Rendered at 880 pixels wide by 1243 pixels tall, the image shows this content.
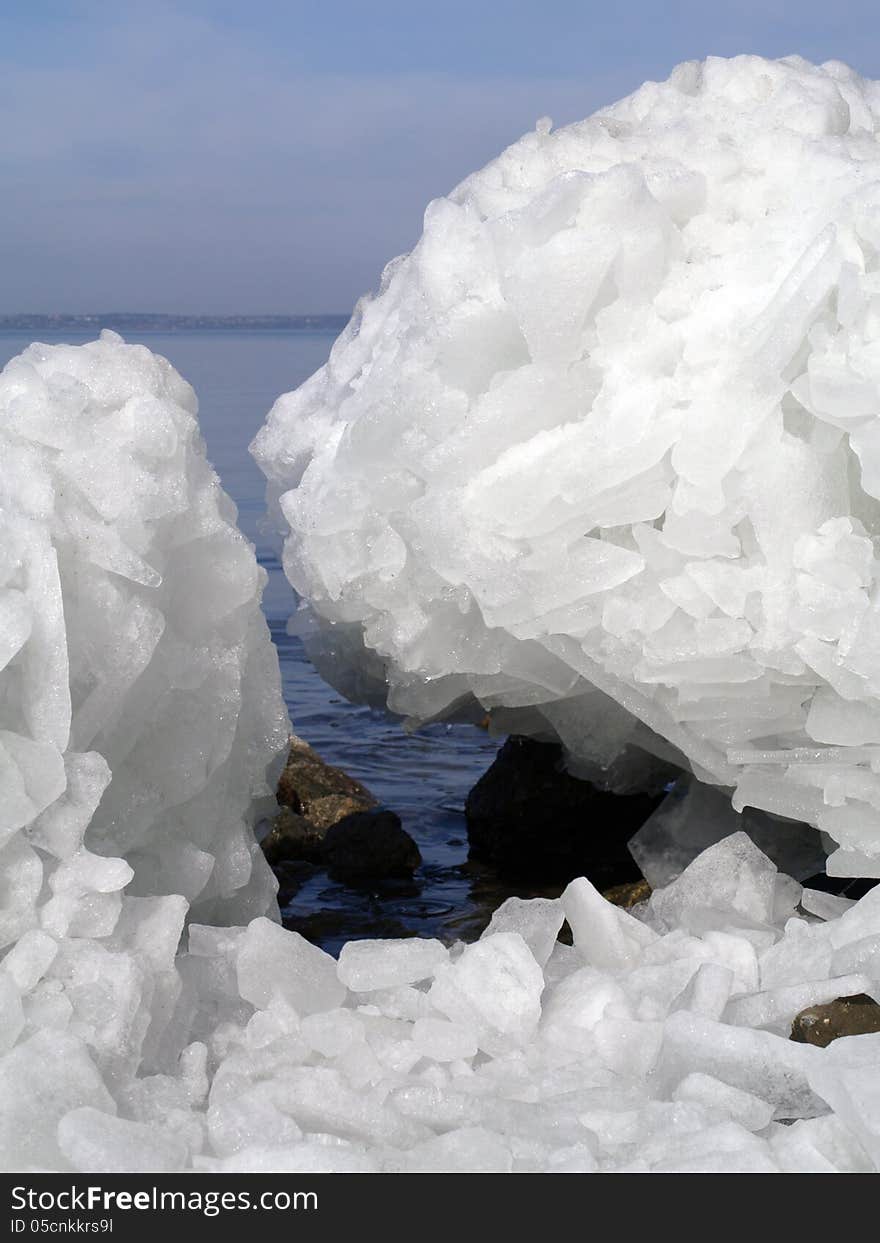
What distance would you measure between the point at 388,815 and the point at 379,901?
0.53 metres

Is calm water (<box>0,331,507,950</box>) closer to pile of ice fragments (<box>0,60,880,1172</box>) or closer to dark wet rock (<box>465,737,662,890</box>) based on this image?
dark wet rock (<box>465,737,662,890</box>)

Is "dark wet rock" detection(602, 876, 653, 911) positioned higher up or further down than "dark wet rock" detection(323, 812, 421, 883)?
higher up

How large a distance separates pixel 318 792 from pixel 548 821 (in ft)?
3.11

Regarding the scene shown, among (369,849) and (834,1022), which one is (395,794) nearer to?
(369,849)

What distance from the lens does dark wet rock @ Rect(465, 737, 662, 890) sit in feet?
17.8

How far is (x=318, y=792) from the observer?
5.93 meters

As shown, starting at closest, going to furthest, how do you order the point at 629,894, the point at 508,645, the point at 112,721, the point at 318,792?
1. the point at 112,721
2. the point at 508,645
3. the point at 629,894
4. the point at 318,792

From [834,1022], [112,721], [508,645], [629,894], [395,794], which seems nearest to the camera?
[834,1022]

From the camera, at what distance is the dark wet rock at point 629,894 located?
462 cm

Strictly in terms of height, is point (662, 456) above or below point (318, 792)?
above

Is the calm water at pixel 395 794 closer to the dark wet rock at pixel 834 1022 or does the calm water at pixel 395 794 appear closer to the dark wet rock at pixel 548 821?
the dark wet rock at pixel 548 821

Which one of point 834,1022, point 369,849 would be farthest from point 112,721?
point 369,849

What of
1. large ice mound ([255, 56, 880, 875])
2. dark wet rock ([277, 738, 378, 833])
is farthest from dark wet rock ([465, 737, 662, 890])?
large ice mound ([255, 56, 880, 875])

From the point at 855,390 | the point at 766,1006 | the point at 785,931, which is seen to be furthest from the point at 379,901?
the point at 855,390
